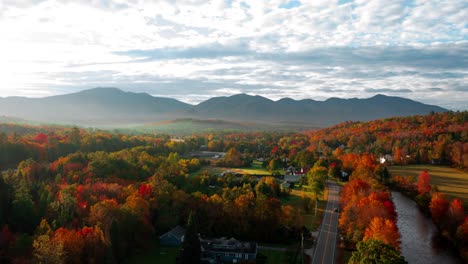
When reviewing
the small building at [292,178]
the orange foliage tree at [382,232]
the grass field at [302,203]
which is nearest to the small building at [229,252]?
the orange foliage tree at [382,232]

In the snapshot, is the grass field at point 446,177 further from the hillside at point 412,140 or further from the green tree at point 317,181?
the green tree at point 317,181

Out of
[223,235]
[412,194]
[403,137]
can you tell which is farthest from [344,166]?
[223,235]

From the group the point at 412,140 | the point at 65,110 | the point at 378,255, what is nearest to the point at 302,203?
the point at 378,255

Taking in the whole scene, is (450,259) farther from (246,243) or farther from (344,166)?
(344,166)

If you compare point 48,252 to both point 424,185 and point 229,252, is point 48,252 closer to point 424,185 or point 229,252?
point 229,252

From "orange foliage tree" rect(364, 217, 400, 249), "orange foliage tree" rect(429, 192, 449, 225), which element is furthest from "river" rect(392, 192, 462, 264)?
"orange foliage tree" rect(364, 217, 400, 249)

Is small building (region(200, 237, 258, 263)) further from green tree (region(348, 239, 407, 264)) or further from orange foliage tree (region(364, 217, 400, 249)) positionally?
orange foliage tree (region(364, 217, 400, 249))
